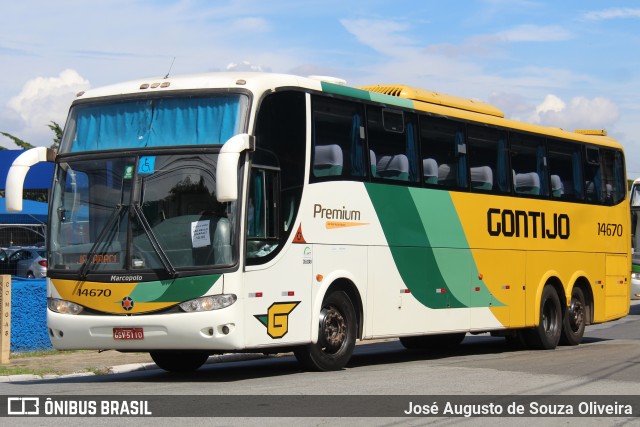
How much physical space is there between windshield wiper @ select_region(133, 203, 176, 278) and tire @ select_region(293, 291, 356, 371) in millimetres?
2287

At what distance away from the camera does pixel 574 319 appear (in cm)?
2084

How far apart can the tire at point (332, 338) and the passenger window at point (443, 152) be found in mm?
2836

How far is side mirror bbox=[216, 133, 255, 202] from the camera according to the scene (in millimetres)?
11914

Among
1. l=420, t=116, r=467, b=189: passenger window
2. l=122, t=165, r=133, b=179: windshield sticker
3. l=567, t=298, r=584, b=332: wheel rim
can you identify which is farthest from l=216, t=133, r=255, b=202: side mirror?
l=567, t=298, r=584, b=332: wheel rim

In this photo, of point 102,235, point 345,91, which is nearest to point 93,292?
point 102,235

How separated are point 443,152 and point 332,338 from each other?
4.07 metres

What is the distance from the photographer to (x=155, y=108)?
532 inches

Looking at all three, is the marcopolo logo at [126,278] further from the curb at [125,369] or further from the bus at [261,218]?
the curb at [125,369]

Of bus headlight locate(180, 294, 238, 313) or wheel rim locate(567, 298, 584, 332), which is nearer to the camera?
bus headlight locate(180, 294, 238, 313)

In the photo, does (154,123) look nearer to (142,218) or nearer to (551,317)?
(142,218)

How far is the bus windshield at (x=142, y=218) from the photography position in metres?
12.7

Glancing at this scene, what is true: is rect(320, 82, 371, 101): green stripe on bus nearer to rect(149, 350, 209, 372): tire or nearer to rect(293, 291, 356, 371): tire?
rect(293, 291, 356, 371): tire

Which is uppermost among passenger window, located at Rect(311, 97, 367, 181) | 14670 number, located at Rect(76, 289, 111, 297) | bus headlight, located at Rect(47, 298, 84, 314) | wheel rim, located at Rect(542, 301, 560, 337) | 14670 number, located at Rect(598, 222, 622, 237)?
passenger window, located at Rect(311, 97, 367, 181)

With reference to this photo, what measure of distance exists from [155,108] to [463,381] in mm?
4980
